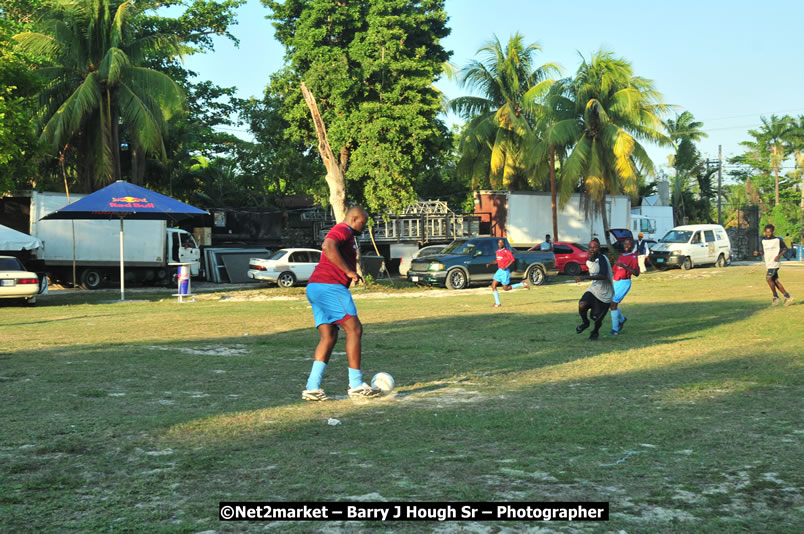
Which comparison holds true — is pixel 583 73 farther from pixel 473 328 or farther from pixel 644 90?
pixel 473 328

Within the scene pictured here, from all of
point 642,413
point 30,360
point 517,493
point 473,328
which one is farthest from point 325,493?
point 473,328

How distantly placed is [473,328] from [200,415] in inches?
317

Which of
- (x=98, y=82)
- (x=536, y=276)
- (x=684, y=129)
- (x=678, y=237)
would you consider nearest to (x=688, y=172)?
(x=684, y=129)

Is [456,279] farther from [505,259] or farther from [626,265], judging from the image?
[626,265]

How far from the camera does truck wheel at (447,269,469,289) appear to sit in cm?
2598

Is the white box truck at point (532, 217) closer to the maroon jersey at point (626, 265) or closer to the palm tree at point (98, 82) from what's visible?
the palm tree at point (98, 82)

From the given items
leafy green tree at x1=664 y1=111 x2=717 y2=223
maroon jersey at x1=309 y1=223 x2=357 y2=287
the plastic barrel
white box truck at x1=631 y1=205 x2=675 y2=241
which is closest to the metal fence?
white box truck at x1=631 y1=205 x2=675 y2=241

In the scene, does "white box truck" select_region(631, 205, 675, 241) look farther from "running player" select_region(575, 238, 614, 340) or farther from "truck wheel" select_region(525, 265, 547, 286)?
"running player" select_region(575, 238, 614, 340)

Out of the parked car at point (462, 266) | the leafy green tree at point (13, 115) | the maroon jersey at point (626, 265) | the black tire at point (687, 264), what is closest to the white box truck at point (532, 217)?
the black tire at point (687, 264)

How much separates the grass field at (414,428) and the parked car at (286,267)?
15135 mm

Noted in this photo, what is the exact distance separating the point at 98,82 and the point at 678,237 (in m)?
27.7

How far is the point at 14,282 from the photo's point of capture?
1938 cm

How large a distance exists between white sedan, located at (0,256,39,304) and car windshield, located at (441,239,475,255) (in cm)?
1352

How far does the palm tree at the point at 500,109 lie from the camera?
129 feet
